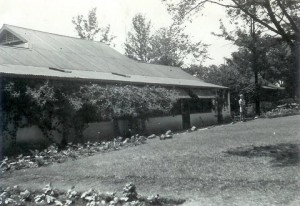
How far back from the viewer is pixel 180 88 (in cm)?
2716

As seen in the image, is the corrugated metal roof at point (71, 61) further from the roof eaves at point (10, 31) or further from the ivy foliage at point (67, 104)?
the ivy foliage at point (67, 104)

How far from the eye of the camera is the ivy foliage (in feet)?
53.6

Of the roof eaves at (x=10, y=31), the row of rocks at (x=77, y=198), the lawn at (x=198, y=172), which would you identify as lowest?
the row of rocks at (x=77, y=198)

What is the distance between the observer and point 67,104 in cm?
1805

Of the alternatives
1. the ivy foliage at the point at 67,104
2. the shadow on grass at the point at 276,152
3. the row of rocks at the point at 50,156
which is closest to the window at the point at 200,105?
the ivy foliage at the point at 67,104

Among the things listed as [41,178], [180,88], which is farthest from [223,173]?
[180,88]

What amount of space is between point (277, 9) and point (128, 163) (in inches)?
298

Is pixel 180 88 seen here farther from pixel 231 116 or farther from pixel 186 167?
pixel 186 167

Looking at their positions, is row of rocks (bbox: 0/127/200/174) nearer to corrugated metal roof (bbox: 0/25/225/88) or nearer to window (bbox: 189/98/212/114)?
corrugated metal roof (bbox: 0/25/225/88)

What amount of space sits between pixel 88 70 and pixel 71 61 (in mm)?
1249

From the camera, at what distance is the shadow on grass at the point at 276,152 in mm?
10703

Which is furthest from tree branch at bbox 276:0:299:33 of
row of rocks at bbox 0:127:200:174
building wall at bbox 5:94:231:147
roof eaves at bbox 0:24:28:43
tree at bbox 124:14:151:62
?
tree at bbox 124:14:151:62

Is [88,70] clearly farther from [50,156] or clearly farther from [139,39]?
[139,39]

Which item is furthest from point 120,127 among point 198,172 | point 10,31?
point 198,172
